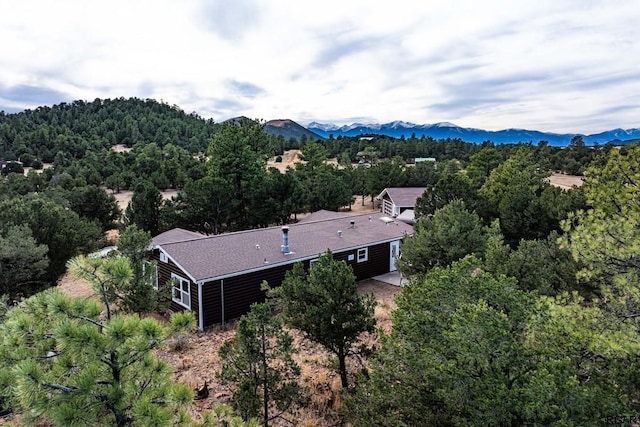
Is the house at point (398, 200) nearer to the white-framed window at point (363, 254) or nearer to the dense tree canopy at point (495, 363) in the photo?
the white-framed window at point (363, 254)

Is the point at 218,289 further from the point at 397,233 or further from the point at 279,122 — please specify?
the point at 279,122

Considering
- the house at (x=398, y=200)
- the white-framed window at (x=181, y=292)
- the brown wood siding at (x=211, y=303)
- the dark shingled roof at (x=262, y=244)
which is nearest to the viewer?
the brown wood siding at (x=211, y=303)

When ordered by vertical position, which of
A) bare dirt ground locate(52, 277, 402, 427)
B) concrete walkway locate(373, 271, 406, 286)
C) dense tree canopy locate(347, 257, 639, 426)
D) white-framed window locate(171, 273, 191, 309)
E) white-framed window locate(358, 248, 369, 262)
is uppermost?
dense tree canopy locate(347, 257, 639, 426)

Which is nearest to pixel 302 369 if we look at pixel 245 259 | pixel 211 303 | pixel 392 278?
pixel 211 303

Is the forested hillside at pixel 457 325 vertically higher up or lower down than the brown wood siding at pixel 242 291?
higher up

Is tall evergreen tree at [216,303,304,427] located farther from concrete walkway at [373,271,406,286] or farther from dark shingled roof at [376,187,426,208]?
dark shingled roof at [376,187,426,208]

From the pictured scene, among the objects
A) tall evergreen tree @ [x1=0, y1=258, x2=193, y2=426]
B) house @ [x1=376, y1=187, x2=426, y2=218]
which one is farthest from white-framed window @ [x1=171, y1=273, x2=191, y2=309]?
house @ [x1=376, y1=187, x2=426, y2=218]

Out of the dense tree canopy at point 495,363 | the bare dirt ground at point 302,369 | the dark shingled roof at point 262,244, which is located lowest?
the bare dirt ground at point 302,369

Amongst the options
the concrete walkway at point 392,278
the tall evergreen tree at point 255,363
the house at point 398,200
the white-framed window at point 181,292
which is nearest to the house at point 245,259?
the white-framed window at point 181,292

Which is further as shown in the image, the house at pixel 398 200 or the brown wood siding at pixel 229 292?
the house at pixel 398 200
